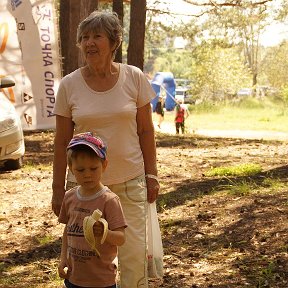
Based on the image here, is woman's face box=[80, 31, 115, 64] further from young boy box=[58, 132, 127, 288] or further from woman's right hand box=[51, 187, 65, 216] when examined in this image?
woman's right hand box=[51, 187, 65, 216]

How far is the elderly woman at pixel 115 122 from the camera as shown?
3.87m

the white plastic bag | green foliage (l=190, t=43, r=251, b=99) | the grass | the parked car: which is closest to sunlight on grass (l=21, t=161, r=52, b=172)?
the parked car

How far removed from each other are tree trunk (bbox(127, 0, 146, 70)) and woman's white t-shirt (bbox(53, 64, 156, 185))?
13.1m

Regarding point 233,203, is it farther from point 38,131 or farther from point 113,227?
point 38,131

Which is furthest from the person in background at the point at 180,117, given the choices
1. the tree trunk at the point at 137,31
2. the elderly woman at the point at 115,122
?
the elderly woman at the point at 115,122

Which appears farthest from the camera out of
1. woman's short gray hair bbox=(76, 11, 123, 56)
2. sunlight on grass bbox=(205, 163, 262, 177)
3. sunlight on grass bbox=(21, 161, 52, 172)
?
sunlight on grass bbox=(21, 161, 52, 172)

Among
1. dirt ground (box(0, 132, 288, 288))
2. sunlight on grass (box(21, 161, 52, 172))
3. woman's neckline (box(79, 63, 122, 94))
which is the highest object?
woman's neckline (box(79, 63, 122, 94))

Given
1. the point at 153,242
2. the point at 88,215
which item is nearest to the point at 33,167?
the point at 153,242

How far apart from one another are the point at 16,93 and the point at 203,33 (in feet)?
41.1

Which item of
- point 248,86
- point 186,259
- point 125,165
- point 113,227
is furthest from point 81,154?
point 248,86

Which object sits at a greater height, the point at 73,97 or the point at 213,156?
the point at 73,97

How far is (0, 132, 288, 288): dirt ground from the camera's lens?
223 inches

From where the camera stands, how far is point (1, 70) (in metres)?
15.3

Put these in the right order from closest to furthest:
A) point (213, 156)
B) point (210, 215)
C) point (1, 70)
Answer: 1. point (210, 215)
2. point (213, 156)
3. point (1, 70)
